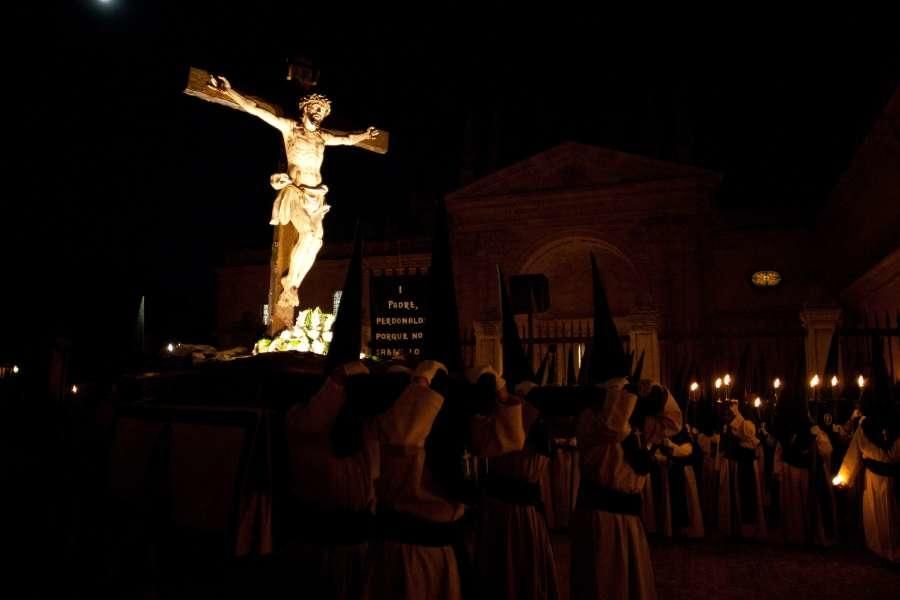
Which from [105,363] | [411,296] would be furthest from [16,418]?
[411,296]

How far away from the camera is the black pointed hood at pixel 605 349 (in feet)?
17.5

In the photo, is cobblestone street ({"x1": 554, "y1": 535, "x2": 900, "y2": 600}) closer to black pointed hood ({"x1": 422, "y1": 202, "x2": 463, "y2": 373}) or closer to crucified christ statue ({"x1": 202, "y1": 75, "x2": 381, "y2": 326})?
black pointed hood ({"x1": 422, "y1": 202, "x2": 463, "y2": 373})

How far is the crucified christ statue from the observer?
8.77 m

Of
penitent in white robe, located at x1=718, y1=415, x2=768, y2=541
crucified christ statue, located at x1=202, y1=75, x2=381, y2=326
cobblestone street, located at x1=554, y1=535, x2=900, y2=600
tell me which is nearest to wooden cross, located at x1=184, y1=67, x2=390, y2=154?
crucified christ statue, located at x1=202, y1=75, x2=381, y2=326

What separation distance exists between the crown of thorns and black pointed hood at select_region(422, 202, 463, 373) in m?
5.57

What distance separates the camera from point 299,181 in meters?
9.00

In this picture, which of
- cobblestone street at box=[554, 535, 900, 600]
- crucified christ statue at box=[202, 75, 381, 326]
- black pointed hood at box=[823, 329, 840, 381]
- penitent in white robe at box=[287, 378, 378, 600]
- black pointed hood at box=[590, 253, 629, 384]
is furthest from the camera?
crucified christ statue at box=[202, 75, 381, 326]

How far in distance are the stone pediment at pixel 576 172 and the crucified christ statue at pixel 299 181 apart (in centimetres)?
1332

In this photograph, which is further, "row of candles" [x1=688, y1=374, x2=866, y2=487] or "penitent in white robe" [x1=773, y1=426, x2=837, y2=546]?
"penitent in white robe" [x1=773, y1=426, x2=837, y2=546]

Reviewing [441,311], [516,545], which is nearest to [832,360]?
[516,545]

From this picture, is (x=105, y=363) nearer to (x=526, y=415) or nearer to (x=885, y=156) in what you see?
(x=526, y=415)

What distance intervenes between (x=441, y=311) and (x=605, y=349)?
171 cm

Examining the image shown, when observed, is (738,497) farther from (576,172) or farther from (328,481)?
(576,172)

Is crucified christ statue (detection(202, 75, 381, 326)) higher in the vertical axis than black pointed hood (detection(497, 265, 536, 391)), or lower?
higher
